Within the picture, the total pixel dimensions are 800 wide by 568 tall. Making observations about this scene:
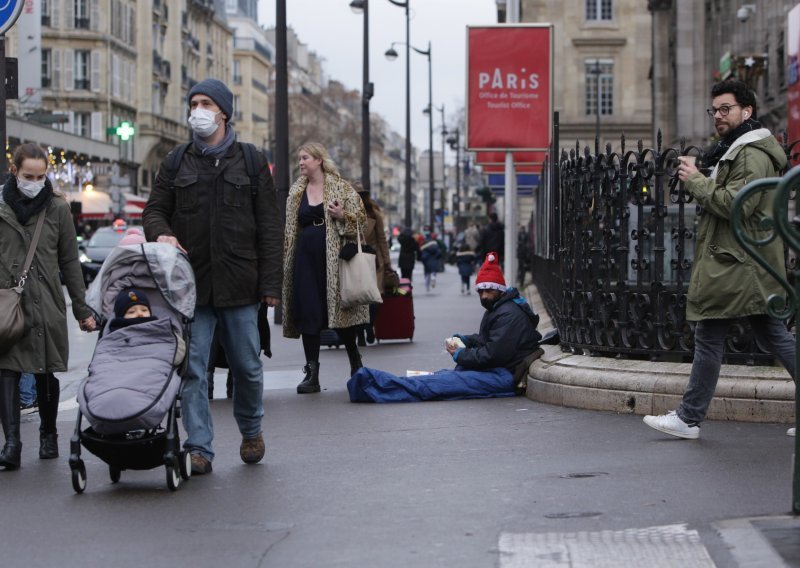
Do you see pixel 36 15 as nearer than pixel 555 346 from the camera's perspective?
No

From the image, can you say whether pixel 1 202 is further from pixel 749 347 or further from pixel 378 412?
pixel 749 347

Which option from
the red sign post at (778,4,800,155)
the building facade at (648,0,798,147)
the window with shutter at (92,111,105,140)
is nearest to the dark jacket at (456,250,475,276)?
the building facade at (648,0,798,147)

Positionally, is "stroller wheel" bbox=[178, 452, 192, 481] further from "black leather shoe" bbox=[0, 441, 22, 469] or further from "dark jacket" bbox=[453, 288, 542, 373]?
"dark jacket" bbox=[453, 288, 542, 373]

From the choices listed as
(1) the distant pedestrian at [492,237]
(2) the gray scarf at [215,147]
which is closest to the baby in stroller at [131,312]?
(2) the gray scarf at [215,147]

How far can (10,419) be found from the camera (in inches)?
339

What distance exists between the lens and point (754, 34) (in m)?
45.9

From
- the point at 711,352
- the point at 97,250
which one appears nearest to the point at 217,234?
the point at 711,352

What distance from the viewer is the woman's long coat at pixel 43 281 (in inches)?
344

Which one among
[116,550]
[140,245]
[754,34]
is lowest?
[116,550]

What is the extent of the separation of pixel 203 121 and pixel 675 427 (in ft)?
9.70

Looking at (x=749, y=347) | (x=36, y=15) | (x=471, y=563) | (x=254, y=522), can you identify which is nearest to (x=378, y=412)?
(x=749, y=347)

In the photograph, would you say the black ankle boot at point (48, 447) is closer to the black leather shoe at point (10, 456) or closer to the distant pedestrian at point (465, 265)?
the black leather shoe at point (10, 456)

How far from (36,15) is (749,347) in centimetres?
5337

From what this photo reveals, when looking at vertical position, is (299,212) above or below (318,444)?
above
